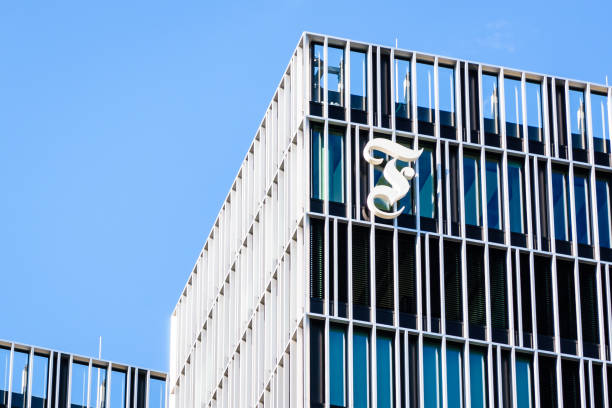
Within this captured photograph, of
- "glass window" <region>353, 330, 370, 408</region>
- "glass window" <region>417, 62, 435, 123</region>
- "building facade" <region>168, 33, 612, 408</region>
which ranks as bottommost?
"glass window" <region>353, 330, 370, 408</region>

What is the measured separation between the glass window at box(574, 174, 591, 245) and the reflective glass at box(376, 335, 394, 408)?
1227 centimetres

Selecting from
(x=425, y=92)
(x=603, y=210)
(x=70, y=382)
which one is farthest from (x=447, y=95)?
(x=70, y=382)

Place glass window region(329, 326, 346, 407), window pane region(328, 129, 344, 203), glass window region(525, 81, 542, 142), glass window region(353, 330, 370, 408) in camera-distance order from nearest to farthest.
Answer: glass window region(329, 326, 346, 407), glass window region(353, 330, 370, 408), window pane region(328, 129, 344, 203), glass window region(525, 81, 542, 142)

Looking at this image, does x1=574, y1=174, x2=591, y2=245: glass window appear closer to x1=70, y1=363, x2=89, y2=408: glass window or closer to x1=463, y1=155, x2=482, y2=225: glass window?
x1=463, y1=155, x2=482, y2=225: glass window

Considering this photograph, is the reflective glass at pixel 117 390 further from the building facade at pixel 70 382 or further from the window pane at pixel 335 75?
the window pane at pixel 335 75

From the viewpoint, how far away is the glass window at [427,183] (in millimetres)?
95500

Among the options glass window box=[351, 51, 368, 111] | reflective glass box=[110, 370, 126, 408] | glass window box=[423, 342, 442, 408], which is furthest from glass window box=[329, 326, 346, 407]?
reflective glass box=[110, 370, 126, 408]

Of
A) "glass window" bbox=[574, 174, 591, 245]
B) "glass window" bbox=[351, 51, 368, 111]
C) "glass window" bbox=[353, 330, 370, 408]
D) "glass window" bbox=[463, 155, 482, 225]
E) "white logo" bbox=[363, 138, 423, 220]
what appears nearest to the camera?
"glass window" bbox=[353, 330, 370, 408]

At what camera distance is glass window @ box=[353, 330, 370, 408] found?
89.7m

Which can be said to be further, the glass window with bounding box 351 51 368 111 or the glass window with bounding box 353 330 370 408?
the glass window with bounding box 351 51 368 111

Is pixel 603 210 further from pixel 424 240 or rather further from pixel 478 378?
pixel 478 378

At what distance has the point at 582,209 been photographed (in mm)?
99000

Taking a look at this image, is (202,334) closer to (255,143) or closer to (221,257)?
(221,257)

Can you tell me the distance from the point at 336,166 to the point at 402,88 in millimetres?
5939
